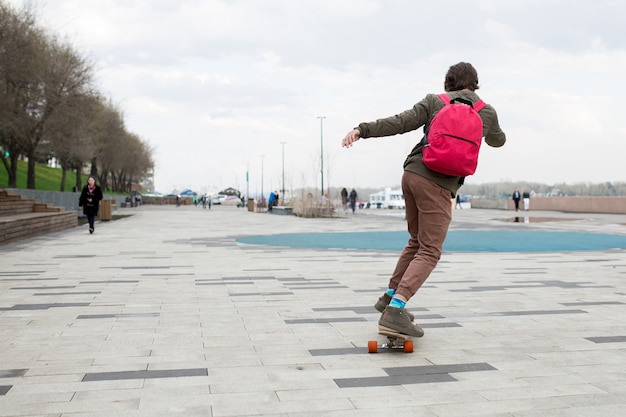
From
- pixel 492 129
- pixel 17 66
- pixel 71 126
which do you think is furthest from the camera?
pixel 71 126

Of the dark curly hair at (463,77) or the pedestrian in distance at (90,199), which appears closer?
the dark curly hair at (463,77)

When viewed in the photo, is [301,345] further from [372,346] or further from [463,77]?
[463,77]

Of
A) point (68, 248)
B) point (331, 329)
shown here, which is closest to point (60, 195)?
point (68, 248)

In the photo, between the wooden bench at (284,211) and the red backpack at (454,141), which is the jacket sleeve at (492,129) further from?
the wooden bench at (284,211)

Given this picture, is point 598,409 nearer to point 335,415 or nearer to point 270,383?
point 335,415

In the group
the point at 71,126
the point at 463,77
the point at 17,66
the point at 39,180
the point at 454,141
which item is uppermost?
the point at 17,66

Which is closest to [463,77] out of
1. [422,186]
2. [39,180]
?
[422,186]

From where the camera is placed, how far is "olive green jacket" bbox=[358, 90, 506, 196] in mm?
4419

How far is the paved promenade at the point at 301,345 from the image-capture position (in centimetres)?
324

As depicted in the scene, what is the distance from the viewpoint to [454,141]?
4.23 metres

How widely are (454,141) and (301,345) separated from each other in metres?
1.66

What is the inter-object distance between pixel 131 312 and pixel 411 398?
3278mm

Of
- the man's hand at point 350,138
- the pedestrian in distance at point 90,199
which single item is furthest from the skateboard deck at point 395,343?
the pedestrian in distance at point 90,199

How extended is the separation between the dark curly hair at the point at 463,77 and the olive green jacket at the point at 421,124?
6cm
